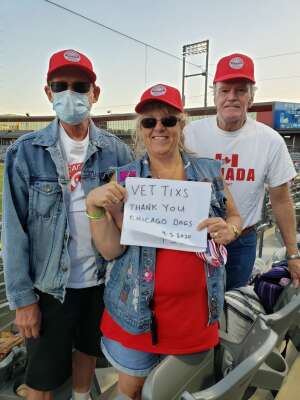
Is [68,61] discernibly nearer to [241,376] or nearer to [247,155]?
[247,155]

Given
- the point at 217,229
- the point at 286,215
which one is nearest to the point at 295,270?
the point at 286,215

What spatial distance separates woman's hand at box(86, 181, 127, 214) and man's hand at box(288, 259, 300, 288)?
1.28m

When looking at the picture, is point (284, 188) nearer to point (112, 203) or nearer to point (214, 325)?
point (214, 325)

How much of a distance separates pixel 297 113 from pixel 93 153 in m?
48.1

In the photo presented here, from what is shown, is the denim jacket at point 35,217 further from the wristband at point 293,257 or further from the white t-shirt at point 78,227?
the wristband at point 293,257

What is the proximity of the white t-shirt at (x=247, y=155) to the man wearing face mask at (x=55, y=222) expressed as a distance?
26.5 inches

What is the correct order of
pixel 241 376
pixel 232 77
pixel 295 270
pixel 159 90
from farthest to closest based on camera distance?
pixel 295 270
pixel 232 77
pixel 159 90
pixel 241 376

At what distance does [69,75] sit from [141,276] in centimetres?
98

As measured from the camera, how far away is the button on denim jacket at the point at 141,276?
141cm

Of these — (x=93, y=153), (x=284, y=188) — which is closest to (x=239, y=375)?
(x=93, y=153)

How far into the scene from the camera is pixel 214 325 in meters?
1.54

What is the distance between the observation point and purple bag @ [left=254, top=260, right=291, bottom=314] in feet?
7.22

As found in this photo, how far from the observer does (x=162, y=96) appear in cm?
146

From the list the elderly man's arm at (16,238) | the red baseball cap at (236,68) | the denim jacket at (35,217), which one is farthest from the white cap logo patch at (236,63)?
the elderly man's arm at (16,238)
